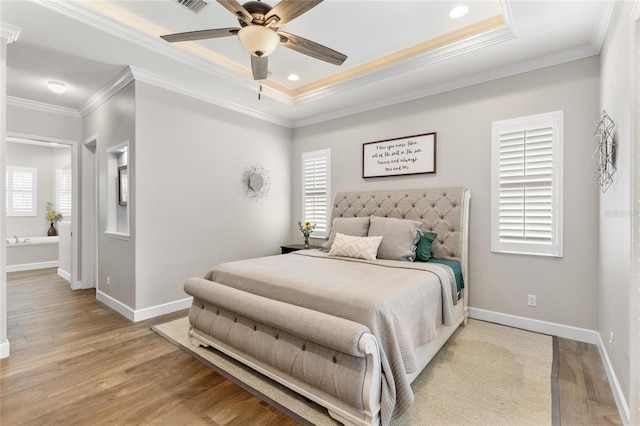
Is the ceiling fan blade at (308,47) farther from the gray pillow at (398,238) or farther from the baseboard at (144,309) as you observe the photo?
the baseboard at (144,309)

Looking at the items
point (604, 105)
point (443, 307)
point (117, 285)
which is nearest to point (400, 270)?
point (443, 307)

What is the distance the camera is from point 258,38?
197 cm

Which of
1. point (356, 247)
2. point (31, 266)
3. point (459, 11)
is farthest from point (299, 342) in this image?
point (31, 266)

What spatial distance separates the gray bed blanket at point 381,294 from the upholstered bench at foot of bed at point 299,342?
0.39 feet

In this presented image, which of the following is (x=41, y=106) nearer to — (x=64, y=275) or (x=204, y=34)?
(x=64, y=275)

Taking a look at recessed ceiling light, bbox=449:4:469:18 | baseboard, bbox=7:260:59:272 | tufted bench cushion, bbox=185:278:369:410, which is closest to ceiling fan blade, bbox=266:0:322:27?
recessed ceiling light, bbox=449:4:469:18

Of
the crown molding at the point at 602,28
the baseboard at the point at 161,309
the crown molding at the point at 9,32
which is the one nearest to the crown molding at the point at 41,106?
the crown molding at the point at 9,32

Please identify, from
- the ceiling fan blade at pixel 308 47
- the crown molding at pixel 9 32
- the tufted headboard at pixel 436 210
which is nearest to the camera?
the ceiling fan blade at pixel 308 47

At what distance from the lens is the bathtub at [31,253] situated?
5.96 metres

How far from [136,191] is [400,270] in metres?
2.93

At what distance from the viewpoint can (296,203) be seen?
5.25 m

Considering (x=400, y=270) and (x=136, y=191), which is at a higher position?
(x=136, y=191)

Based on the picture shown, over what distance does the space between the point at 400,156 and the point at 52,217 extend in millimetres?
7909

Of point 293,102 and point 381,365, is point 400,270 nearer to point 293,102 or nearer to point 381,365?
point 381,365
